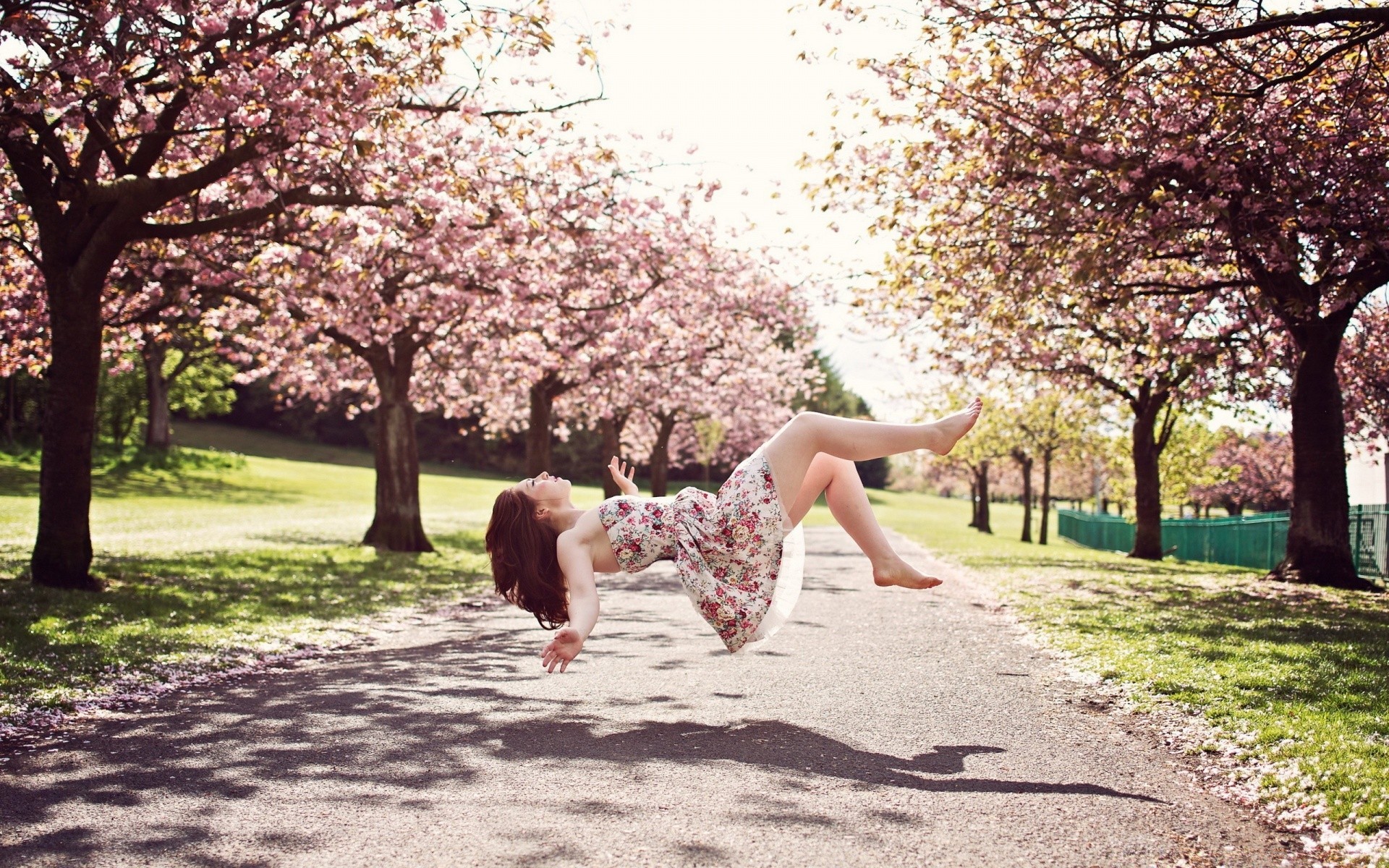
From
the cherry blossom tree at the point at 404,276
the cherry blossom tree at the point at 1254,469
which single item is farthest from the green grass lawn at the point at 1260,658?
the cherry blossom tree at the point at 1254,469

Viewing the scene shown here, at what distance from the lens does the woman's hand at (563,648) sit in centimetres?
510

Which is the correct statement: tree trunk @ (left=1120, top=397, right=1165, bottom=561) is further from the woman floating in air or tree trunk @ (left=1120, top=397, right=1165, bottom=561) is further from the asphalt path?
the woman floating in air

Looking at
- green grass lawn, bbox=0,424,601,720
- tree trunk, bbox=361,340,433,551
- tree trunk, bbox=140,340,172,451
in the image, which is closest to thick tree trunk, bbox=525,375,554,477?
green grass lawn, bbox=0,424,601,720

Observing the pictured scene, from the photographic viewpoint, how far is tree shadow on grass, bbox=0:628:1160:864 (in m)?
4.26

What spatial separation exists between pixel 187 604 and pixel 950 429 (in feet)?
31.1

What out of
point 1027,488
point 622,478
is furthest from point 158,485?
point 622,478

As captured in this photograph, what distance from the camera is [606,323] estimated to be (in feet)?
68.9

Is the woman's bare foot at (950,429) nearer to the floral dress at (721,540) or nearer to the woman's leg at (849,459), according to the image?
the woman's leg at (849,459)

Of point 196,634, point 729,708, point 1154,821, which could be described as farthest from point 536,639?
point 1154,821

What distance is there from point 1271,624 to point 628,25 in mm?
9732

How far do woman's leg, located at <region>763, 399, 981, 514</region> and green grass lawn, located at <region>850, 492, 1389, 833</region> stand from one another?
2.27 metres

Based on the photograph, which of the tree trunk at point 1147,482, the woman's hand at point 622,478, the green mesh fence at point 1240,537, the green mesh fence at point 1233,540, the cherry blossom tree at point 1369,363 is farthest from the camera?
the tree trunk at point 1147,482

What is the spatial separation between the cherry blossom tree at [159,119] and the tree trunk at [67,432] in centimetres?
2

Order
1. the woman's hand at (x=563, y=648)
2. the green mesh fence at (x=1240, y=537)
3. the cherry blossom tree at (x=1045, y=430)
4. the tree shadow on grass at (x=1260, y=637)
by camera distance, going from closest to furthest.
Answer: the woman's hand at (x=563, y=648), the tree shadow on grass at (x=1260, y=637), the green mesh fence at (x=1240, y=537), the cherry blossom tree at (x=1045, y=430)
